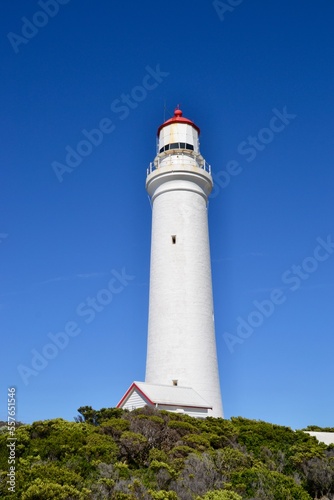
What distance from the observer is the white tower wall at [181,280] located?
22438 mm

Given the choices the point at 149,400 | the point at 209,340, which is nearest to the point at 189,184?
the point at 209,340

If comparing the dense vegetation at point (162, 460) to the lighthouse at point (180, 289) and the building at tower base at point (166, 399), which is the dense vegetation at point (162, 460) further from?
the lighthouse at point (180, 289)

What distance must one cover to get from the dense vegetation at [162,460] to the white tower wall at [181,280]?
434 cm

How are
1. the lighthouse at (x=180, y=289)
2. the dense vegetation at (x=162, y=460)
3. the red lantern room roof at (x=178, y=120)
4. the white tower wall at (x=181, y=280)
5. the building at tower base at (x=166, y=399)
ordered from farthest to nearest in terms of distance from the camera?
the red lantern room roof at (x=178, y=120) < the white tower wall at (x=181, y=280) < the lighthouse at (x=180, y=289) < the building at tower base at (x=166, y=399) < the dense vegetation at (x=162, y=460)

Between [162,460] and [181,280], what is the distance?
10967 mm

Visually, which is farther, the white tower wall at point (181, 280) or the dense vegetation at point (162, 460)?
the white tower wall at point (181, 280)

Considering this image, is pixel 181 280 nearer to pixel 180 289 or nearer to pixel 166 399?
pixel 180 289

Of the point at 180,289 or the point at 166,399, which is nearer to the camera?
the point at 166,399

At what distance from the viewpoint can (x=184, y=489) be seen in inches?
450

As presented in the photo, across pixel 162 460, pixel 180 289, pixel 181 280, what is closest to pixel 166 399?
pixel 180 289

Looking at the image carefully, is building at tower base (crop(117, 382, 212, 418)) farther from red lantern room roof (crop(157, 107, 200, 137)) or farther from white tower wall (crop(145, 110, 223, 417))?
red lantern room roof (crop(157, 107, 200, 137))

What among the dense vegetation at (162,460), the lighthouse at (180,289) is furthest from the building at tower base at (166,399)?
the dense vegetation at (162,460)

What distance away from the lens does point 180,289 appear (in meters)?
23.5

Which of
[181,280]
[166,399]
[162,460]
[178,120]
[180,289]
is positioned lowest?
[162,460]
